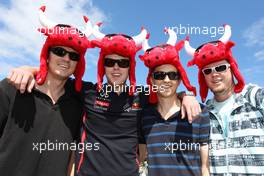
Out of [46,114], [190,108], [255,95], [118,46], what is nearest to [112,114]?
[46,114]

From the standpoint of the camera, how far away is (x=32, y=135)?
438 centimetres

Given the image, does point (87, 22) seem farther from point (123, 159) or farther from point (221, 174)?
point (221, 174)

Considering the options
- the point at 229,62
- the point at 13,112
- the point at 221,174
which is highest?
the point at 229,62

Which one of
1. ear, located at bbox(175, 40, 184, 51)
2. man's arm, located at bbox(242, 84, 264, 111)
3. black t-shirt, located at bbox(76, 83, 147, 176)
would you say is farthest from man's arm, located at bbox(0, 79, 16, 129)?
man's arm, located at bbox(242, 84, 264, 111)

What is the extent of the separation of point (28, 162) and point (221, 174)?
2988mm

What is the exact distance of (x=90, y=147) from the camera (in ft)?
15.1

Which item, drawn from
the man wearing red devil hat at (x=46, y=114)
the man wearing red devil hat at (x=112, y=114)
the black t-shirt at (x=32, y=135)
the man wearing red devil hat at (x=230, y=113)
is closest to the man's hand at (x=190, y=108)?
the man wearing red devil hat at (x=112, y=114)

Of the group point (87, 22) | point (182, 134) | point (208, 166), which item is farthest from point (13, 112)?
point (208, 166)

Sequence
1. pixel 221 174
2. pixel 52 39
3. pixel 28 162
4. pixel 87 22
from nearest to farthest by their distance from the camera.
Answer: pixel 28 162, pixel 221 174, pixel 52 39, pixel 87 22

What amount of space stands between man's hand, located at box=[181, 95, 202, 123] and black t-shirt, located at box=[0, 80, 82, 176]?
187 centimetres

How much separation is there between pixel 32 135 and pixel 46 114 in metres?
0.38

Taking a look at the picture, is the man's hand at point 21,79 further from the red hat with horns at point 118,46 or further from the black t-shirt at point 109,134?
the red hat with horns at point 118,46

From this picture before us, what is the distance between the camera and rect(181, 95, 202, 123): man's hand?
168 inches

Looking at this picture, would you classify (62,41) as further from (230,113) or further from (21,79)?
(230,113)
